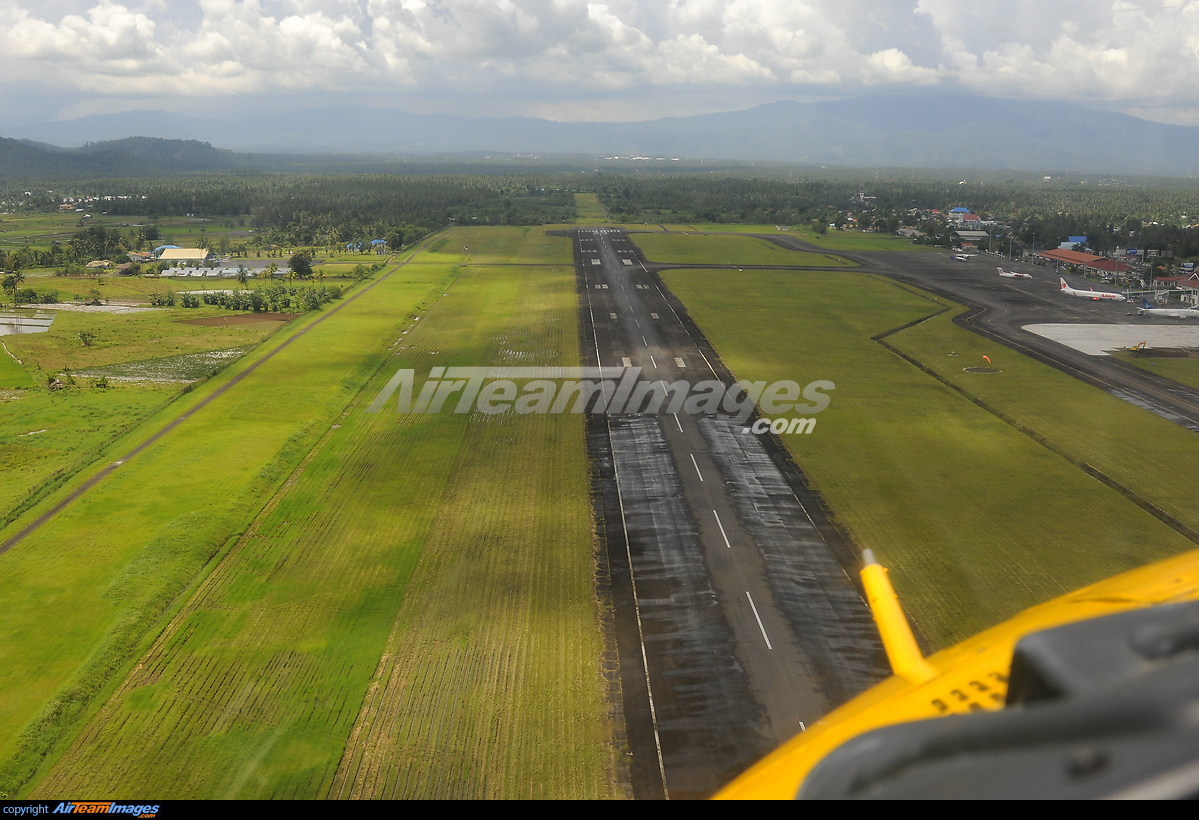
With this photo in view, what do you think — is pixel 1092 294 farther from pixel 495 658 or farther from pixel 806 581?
pixel 495 658

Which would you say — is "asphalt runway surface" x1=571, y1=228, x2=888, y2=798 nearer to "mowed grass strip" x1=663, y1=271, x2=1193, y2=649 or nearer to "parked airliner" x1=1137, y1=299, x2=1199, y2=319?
"mowed grass strip" x1=663, y1=271, x2=1193, y2=649

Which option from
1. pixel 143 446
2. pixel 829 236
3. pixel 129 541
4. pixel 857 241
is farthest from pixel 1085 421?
pixel 829 236

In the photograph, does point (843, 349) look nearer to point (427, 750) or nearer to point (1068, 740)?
point (427, 750)

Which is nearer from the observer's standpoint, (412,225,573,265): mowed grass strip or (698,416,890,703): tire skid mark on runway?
(698,416,890,703): tire skid mark on runway

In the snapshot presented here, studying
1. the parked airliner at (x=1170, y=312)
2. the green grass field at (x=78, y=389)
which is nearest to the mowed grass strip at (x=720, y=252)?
the parked airliner at (x=1170, y=312)

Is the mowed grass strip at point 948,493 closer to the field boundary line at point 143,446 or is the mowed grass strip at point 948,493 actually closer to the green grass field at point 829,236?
the field boundary line at point 143,446

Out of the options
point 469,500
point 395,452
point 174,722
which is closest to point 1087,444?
point 469,500

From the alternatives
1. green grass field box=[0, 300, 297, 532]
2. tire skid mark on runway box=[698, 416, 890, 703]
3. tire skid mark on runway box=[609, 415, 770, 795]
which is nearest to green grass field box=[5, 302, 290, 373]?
green grass field box=[0, 300, 297, 532]
